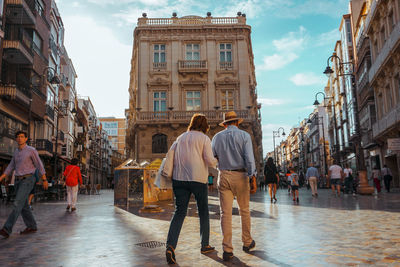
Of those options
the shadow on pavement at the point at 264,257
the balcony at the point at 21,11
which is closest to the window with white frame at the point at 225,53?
the balcony at the point at 21,11

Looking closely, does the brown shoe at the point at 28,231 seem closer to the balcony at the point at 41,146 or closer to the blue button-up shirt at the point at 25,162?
the blue button-up shirt at the point at 25,162

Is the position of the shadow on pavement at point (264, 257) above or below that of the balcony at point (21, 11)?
below

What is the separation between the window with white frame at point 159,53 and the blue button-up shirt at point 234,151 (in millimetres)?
31305

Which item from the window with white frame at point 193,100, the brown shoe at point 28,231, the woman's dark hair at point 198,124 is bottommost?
the brown shoe at point 28,231

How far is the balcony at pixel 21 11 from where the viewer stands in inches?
989

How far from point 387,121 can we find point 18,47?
2539 cm

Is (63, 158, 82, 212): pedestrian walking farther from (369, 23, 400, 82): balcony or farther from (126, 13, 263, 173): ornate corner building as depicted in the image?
(126, 13, 263, 173): ornate corner building

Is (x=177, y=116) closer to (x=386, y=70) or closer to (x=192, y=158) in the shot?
(x=386, y=70)

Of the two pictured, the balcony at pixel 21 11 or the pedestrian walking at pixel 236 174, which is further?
the balcony at pixel 21 11

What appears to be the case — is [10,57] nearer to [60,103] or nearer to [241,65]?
[60,103]

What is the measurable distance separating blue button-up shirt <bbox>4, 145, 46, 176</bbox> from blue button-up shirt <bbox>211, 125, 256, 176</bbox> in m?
3.97

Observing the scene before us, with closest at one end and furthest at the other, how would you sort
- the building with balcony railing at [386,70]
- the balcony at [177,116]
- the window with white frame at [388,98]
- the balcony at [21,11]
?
1. the building with balcony railing at [386,70]
2. the window with white frame at [388,98]
3. the balcony at [21,11]
4. the balcony at [177,116]

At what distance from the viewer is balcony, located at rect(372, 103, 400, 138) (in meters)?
21.5

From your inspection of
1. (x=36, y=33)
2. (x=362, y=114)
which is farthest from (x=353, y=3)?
(x=36, y=33)
